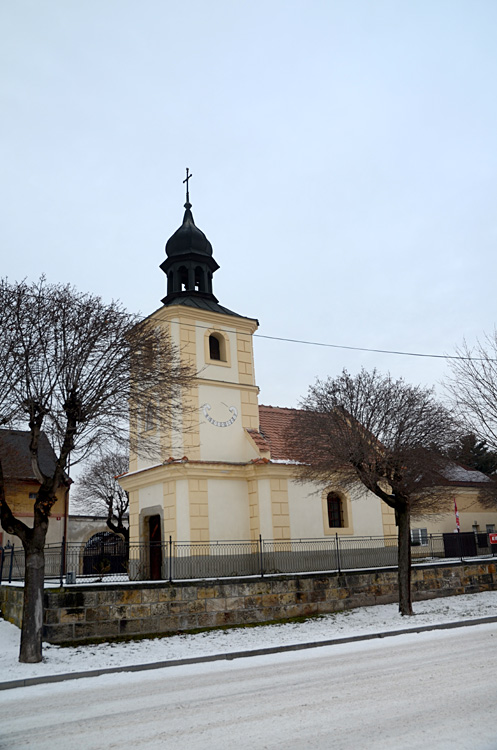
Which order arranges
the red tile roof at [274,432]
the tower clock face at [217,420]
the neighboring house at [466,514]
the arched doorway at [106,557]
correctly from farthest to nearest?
1. the neighboring house at [466,514]
2. the red tile roof at [274,432]
3. the tower clock face at [217,420]
4. the arched doorway at [106,557]

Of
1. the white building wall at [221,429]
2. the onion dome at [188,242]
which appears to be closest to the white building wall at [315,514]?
the white building wall at [221,429]

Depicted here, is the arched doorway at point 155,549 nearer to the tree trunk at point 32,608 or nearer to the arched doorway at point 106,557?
the arched doorway at point 106,557

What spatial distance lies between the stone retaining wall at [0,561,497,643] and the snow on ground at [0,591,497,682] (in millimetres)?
445

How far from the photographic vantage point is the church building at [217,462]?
21.2 metres

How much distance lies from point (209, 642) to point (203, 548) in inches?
260

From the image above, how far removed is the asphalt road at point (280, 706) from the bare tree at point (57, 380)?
10.4 feet

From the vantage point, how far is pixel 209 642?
13594mm

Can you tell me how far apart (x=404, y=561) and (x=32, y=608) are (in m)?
10.2

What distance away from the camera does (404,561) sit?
1698 cm

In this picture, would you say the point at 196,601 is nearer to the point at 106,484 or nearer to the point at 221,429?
the point at 221,429

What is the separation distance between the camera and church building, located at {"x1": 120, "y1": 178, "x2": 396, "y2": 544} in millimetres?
21156

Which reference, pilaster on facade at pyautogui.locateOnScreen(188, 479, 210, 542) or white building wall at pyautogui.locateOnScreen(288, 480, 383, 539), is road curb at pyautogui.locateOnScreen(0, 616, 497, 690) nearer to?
white building wall at pyautogui.locateOnScreen(288, 480, 383, 539)

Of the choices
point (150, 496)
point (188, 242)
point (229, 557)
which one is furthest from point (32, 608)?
point (188, 242)

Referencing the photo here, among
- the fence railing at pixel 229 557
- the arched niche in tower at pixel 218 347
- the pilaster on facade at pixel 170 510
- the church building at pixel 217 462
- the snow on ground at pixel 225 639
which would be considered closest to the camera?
the snow on ground at pixel 225 639
